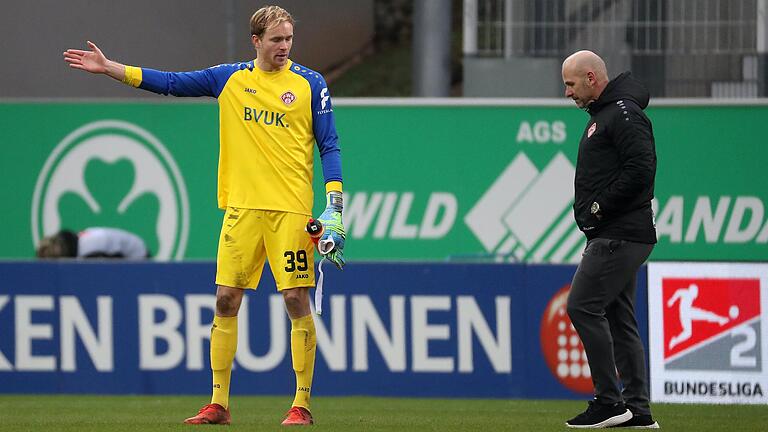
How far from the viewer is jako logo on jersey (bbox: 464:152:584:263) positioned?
1423cm

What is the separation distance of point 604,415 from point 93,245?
7431 mm

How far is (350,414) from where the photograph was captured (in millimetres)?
9344

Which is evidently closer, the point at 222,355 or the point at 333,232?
the point at 333,232

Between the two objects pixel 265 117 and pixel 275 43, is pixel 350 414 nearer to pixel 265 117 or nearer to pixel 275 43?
pixel 265 117

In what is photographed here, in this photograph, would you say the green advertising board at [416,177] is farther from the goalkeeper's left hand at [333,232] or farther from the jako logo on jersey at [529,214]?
the goalkeeper's left hand at [333,232]

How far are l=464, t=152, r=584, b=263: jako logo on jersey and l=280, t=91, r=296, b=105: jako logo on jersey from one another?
664cm

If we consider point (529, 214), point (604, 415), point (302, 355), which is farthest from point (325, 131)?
point (529, 214)

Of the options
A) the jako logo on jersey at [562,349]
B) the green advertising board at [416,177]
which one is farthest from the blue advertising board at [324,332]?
the green advertising board at [416,177]

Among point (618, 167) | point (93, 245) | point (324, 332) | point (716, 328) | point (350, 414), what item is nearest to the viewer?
point (618, 167)

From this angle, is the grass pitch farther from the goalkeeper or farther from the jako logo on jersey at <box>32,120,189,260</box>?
the jako logo on jersey at <box>32,120,189,260</box>

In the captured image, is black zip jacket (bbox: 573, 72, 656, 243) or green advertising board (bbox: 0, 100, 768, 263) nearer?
black zip jacket (bbox: 573, 72, 656, 243)

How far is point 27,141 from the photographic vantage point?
15.2 meters

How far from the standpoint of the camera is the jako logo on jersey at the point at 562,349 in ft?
36.8

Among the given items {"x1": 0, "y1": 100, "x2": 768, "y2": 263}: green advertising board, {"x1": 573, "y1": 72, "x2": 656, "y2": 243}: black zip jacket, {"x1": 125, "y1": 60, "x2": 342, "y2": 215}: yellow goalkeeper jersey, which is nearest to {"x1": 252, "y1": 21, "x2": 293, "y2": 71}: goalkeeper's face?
{"x1": 125, "y1": 60, "x2": 342, "y2": 215}: yellow goalkeeper jersey
